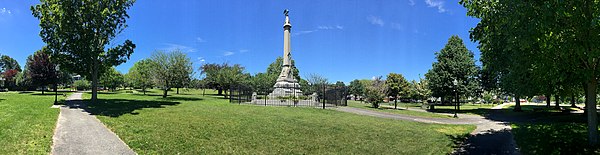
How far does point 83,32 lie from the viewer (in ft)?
69.9

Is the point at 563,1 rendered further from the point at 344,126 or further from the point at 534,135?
the point at 344,126

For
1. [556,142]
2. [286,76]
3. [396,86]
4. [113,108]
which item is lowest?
[556,142]

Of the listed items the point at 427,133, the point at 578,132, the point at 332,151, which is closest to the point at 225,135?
the point at 332,151

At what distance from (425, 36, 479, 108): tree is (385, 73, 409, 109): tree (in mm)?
5180

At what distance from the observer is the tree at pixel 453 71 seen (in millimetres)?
32047

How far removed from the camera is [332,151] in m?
8.97

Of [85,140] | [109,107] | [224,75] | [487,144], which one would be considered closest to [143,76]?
[224,75]

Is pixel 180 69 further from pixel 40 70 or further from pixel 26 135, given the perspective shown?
pixel 26 135

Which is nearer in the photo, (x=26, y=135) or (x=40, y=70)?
(x=26, y=135)

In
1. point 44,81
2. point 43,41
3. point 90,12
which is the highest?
point 90,12

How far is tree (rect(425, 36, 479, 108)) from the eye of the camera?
32047 millimetres

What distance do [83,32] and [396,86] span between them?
35353mm

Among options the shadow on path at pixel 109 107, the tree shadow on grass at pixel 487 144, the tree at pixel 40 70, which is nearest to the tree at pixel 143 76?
the tree at pixel 40 70

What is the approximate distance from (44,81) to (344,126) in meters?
39.7
